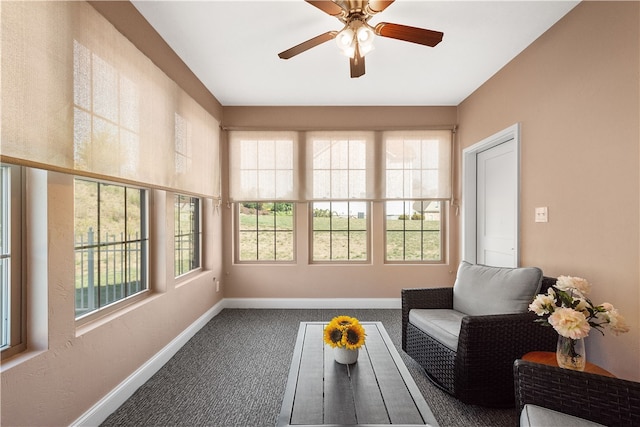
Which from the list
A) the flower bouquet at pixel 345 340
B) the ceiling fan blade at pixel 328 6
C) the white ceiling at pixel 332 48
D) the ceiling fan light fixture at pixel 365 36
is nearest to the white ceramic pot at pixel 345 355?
the flower bouquet at pixel 345 340

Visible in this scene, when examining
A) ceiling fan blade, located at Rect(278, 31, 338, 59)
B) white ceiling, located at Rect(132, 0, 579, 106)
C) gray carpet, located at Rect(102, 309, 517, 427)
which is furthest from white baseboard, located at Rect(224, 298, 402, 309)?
ceiling fan blade, located at Rect(278, 31, 338, 59)

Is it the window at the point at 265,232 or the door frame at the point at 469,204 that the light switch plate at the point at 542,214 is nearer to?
the door frame at the point at 469,204

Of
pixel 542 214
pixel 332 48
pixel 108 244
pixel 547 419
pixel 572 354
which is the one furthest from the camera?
pixel 332 48

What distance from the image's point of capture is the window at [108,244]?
6.29 feet

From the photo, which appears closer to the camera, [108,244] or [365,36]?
[365,36]

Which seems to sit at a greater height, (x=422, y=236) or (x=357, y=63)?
(x=357, y=63)

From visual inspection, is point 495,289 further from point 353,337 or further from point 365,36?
point 365,36

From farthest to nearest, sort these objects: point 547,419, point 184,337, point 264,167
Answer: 1. point 264,167
2. point 184,337
3. point 547,419

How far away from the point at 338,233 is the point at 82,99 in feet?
→ 10.3

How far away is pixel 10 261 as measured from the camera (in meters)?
1.48

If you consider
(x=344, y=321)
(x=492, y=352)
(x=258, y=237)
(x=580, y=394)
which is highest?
(x=258, y=237)

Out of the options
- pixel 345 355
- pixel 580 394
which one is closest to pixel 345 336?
pixel 345 355

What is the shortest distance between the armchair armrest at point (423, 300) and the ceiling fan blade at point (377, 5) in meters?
2.14

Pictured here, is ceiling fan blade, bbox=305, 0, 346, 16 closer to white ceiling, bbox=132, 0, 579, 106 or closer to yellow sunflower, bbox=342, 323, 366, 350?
white ceiling, bbox=132, 0, 579, 106
